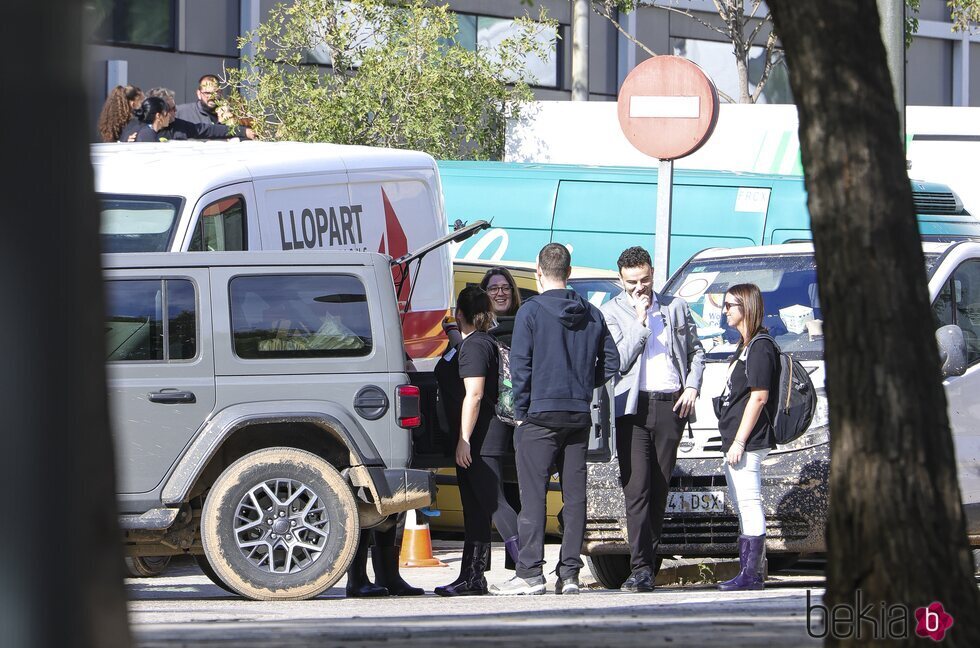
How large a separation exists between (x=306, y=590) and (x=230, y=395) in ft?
3.52

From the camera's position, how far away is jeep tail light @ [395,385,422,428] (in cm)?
824

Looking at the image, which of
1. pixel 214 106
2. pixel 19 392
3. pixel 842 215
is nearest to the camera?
pixel 19 392

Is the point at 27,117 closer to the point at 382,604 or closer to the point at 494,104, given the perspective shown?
the point at 382,604

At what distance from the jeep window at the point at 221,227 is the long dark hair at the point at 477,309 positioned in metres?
1.99

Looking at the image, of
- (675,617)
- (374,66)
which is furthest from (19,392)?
(374,66)

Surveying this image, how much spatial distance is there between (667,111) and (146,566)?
4423 mm

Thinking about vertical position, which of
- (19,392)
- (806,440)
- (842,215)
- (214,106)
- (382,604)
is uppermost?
(214,106)

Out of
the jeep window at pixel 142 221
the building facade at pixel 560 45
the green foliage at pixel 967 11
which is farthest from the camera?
the green foliage at pixel 967 11

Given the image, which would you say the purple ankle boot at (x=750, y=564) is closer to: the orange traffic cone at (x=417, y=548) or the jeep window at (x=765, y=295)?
the jeep window at (x=765, y=295)

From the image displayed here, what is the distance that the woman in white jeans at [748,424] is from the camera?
827 centimetres

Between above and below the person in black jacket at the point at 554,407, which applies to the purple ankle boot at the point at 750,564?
below

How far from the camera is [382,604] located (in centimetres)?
784

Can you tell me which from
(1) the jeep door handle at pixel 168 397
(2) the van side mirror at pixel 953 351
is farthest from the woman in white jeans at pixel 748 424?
(1) the jeep door handle at pixel 168 397

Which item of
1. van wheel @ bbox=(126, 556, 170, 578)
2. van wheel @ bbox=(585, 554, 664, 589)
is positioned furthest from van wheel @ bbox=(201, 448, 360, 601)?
van wheel @ bbox=(126, 556, 170, 578)
